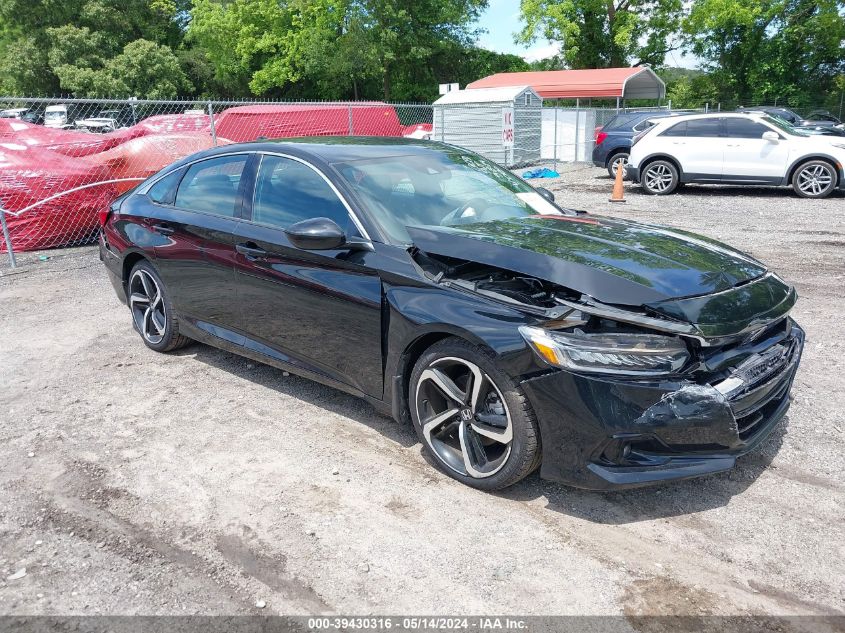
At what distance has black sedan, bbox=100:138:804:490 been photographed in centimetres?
298

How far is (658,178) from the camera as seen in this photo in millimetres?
14406

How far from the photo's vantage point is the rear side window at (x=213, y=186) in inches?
181

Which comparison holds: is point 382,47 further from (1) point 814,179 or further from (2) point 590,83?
(1) point 814,179

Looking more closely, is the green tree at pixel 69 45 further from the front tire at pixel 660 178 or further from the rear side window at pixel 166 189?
the rear side window at pixel 166 189

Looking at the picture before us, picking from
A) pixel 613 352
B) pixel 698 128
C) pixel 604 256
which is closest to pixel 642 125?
pixel 698 128

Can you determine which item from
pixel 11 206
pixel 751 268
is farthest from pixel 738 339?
pixel 11 206

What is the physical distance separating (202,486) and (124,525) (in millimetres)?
428

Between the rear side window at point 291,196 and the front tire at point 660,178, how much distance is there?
11666 millimetres

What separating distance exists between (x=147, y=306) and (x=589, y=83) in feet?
86.1

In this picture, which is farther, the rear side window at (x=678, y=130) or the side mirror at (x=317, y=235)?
the rear side window at (x=678, y=130)

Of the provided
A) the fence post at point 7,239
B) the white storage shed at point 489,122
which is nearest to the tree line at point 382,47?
the white storage shed at point 489,122

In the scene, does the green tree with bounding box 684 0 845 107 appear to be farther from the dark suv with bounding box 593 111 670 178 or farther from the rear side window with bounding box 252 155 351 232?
the rear side window with bounding box 252 155 351 232

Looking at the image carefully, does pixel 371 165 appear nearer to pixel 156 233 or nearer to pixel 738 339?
pixel 156 233

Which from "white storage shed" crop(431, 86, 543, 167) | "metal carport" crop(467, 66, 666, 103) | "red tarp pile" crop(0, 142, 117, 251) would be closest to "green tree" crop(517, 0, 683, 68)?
"metal carport" crop(467, 66, 666, 103)
